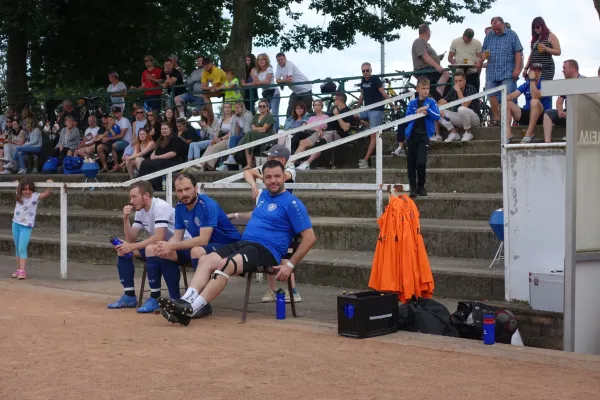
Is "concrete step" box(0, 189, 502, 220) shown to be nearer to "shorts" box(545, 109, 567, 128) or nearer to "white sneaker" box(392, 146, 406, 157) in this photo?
"white sneaker" box(392, 146, 406, 157)

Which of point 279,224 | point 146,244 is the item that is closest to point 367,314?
point 279,224

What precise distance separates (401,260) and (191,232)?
6.58 ft

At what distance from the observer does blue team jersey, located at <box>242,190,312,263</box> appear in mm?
8391

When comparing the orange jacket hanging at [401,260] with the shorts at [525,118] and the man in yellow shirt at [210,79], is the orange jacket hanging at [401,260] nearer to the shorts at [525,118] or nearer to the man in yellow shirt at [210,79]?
the shorts at [525,118]

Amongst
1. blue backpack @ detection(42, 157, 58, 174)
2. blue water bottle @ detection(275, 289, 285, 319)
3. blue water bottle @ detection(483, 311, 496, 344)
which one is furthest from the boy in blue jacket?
blue backpack @ detection(42, 157, 58, 174)

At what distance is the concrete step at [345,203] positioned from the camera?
11.2 meters

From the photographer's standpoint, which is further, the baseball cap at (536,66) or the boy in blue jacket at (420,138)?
the baseball cap at (536,66)

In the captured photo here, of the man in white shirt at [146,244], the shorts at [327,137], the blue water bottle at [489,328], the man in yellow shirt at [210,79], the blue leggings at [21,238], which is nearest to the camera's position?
the blue water bottle at [489,328]

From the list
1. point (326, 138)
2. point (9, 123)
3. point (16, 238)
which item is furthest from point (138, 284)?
point (9, 123)

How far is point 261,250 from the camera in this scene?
8289 mm

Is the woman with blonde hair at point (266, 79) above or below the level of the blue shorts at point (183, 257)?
above

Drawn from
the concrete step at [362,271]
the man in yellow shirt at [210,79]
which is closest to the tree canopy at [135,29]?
the man in yellow shirt at [210,79]

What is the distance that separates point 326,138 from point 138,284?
4.94 m

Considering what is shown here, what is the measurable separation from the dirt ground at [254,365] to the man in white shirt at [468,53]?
313 inches
